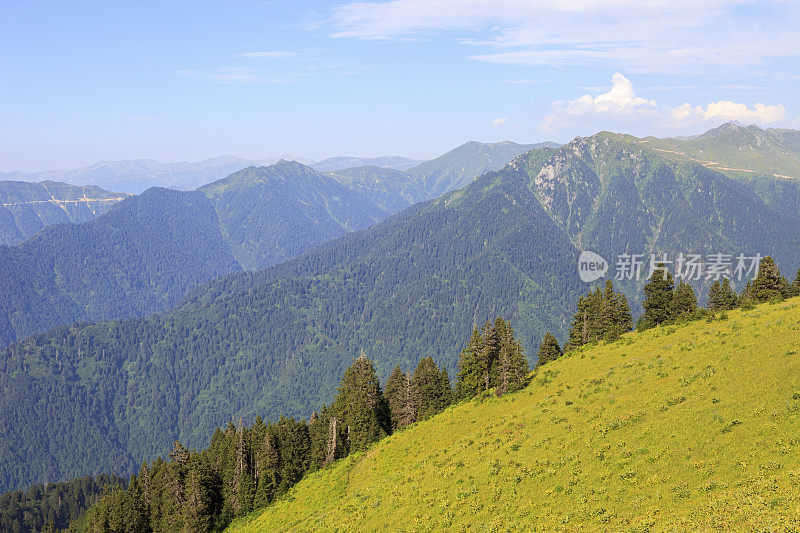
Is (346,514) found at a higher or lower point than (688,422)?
lower

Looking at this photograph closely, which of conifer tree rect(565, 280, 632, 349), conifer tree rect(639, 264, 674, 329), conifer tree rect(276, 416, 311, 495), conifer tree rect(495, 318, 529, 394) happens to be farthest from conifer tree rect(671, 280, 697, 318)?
conifer tree rect(276, 416, 311, 495)

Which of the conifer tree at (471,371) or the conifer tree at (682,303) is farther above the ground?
the conifer tree at (682,303)

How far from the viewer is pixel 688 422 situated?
125 ft

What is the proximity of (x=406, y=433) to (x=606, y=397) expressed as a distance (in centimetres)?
3558

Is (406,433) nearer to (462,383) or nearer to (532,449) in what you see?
(462,383)

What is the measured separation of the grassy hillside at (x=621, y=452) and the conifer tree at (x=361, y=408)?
36.6ft

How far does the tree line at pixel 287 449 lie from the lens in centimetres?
8412

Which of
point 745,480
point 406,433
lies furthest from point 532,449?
point 406,433

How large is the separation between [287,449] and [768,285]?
84.0 metres

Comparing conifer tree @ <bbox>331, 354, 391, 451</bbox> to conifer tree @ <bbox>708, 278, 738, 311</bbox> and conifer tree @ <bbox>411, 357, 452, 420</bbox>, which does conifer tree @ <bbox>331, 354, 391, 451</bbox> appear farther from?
conifer tree @ <bbox>708, 278, 738, 311</bbox>

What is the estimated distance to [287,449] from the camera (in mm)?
91688

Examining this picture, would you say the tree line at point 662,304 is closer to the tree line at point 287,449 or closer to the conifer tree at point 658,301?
the conifer tree at point 658,301

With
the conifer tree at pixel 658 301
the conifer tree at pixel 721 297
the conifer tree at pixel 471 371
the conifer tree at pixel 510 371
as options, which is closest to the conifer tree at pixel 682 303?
the conifer tree at pixel 658 301

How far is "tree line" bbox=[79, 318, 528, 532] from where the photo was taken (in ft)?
276
